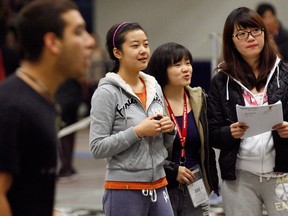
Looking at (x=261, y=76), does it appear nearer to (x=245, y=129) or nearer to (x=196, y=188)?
(x=245, y=129)

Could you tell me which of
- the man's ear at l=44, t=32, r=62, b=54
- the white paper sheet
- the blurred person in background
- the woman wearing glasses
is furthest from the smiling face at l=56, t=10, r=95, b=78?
the blurred person in background

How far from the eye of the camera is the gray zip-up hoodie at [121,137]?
4895 millimetres

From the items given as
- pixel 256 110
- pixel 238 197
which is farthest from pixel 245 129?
pixel 238 197

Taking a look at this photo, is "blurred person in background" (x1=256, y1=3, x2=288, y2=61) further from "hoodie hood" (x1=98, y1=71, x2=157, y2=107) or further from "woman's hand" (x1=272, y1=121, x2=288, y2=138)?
"hoodie hood" (x1=98, y1=71, x2=157, y2=107)

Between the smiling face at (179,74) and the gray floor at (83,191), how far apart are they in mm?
2811

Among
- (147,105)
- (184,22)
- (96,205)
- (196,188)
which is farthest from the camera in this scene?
(184,22)

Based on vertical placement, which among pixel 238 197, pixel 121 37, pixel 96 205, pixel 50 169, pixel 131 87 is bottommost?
pixel 96 205

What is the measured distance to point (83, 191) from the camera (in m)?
10.3

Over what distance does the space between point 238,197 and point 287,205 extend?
34 centimetres

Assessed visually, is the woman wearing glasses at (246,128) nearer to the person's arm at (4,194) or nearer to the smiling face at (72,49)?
the smiling face at (72,49)

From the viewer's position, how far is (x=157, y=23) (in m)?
16.0

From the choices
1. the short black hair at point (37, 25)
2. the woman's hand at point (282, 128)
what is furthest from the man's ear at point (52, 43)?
the woman's hand at point (282, 128)

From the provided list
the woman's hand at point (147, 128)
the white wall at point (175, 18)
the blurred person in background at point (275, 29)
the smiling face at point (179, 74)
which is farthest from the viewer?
the white wall at point (175, 18)

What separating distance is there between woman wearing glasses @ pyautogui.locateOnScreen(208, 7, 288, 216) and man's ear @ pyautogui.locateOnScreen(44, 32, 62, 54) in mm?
2148
